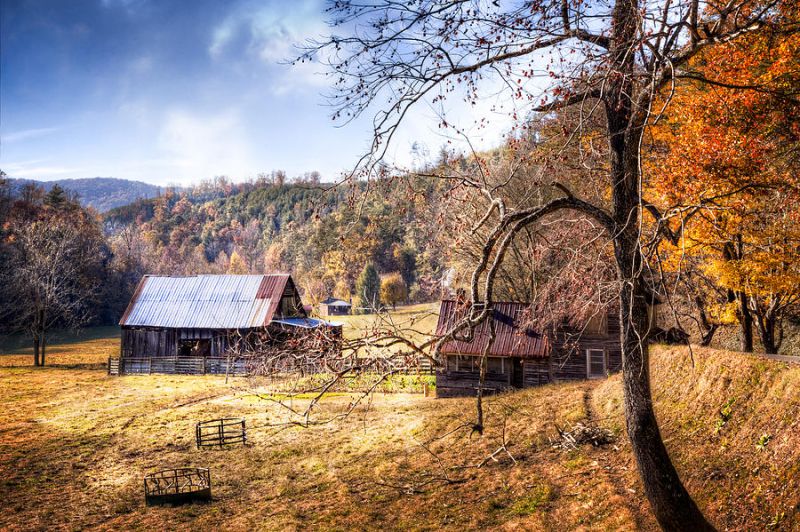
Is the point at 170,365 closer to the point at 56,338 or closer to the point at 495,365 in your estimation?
the point at 495,365

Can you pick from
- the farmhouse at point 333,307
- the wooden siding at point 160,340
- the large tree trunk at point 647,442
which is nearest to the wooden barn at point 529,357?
the large tree trunk at point 647,442

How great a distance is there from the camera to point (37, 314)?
3997 centimetres

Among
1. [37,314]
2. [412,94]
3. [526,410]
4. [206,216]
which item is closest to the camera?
[412,94]

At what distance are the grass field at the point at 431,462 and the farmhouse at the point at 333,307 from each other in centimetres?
5306

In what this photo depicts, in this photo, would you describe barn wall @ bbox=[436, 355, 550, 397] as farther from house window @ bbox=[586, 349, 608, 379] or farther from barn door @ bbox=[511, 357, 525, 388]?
house window @ bbox=[586, 349, 608, 379]

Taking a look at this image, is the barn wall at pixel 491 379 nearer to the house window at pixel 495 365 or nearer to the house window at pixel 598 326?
the house window at pixel 495 365

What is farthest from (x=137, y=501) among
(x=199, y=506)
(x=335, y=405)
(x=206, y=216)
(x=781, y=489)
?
(x=206, y=216)

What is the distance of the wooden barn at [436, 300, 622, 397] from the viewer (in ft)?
84.2

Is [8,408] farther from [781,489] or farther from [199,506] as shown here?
[781,489]

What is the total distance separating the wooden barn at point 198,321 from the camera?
124 feet

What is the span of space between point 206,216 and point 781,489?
166758mm

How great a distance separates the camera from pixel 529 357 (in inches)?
1008

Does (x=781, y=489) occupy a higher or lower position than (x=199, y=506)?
higher

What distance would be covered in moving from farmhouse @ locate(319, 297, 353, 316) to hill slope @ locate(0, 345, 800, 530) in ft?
175
